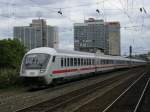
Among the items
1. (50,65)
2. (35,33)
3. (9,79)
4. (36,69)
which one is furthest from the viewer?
(35,33)

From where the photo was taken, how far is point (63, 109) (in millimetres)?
16656

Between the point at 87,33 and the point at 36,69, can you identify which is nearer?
the point at 36,69

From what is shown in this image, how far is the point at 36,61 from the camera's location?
26578 mm

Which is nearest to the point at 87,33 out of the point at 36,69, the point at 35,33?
the point at 35,33

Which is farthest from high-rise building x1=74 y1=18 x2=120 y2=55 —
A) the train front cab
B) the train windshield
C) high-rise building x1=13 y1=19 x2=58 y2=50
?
the train front cab

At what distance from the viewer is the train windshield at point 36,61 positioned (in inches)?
1032

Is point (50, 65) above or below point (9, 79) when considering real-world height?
above

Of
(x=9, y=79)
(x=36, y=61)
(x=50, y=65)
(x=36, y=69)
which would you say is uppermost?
(x=36, y=61)

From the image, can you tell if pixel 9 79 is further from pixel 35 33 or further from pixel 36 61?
pixel 35 33

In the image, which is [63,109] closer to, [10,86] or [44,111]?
[44,111]

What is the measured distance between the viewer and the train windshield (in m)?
26.2

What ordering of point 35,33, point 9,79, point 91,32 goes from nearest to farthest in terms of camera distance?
point 9,79
point 35,33
point 91,32

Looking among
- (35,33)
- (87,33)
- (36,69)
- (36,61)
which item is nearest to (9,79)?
(36,61)

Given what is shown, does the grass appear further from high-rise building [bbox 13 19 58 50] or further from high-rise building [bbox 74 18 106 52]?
high-rise building [bbox 74 18 106 52]
